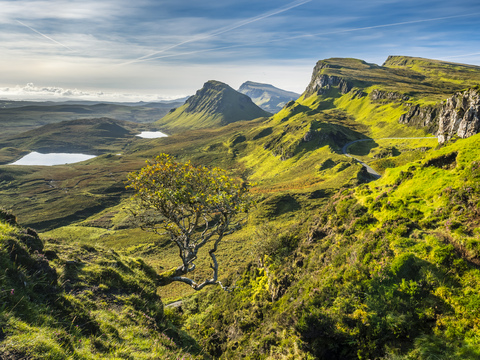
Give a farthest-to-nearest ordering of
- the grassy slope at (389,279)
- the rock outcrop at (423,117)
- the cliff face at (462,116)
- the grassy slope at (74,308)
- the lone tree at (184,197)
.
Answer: the rock outcrop at (423,117) < the cliff face at (462,116) < the lone tree at (184,197) < the grassy slope at (389,279) < the grassy slope at (74,308)

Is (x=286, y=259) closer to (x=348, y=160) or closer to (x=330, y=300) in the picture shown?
(x=330, y=300)

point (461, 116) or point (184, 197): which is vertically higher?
point (461, 116)

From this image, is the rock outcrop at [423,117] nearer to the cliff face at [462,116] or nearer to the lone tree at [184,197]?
the cliff face at [462,116]

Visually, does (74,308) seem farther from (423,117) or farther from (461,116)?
(423,117)

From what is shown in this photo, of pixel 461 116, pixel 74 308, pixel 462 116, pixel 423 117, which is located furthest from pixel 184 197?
pixel 423 117

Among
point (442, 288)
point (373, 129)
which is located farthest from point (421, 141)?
point (442, 288)

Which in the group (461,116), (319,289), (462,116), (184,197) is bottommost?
(319,289)

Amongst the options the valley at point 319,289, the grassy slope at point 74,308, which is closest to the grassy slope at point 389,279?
the valley at point 319,289

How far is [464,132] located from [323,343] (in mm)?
95091

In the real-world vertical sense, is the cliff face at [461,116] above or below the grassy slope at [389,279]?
above

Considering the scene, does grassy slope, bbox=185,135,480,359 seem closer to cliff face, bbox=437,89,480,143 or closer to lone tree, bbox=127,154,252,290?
lone tree, bbox=127,154,252,290

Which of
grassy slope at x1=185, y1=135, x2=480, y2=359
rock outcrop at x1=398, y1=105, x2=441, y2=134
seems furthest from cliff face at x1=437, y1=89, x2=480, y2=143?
grassy slope at x1=185, y1=135, x2=480, y2=359

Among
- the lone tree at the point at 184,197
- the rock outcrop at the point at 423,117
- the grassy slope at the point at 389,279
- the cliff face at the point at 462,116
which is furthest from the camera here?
the rock outcrop at the point at 423,117

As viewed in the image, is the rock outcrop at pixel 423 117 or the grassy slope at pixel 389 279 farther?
the rock outcrop at pixel 423 117
